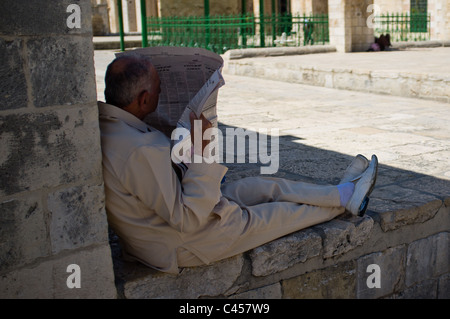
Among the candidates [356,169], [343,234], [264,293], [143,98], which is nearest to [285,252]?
[264,293]

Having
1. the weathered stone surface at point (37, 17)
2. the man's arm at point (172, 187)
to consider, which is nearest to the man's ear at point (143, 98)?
the man's arm at point (172, 187)

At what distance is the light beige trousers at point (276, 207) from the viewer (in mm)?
2883

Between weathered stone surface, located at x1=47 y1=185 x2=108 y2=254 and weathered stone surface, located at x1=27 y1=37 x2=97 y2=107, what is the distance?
1.25 feet

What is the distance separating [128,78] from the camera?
2.57 m

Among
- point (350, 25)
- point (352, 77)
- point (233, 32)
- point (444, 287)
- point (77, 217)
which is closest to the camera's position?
point (77, 217)

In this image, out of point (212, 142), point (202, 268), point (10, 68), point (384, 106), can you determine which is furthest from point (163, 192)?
point (384, 106)

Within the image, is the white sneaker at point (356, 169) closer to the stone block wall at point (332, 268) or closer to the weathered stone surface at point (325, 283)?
the stone block wall at point (332, 268)

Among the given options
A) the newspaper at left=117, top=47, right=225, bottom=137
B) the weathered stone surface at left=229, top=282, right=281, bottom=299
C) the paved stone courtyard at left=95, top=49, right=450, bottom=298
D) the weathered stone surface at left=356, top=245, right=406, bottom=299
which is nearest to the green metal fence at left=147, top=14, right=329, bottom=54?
the paved stone courtyard at left=95, top=49, right=450, bottom=298

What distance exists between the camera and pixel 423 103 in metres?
8.47

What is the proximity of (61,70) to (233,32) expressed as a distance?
46.1 ft

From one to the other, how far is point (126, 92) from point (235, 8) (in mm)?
20825

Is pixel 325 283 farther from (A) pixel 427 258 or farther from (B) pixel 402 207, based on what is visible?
(A) pixel 427 258

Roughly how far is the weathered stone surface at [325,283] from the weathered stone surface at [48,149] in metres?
1.33

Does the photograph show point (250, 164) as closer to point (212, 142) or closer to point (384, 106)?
point (212, 142)
